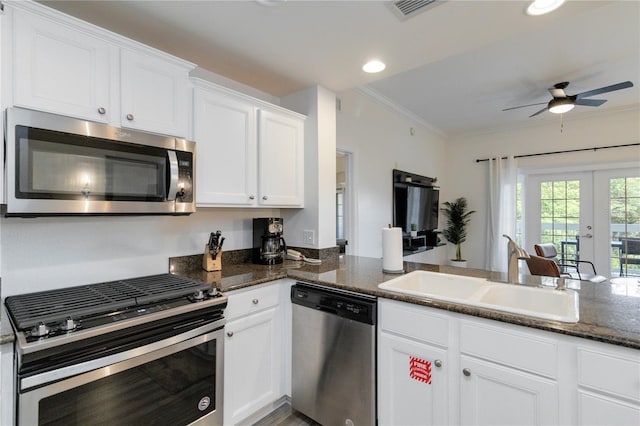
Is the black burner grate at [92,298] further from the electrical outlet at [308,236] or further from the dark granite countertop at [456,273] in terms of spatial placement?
the electrical outlet at [308,236]

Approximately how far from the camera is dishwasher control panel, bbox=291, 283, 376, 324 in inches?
64.9

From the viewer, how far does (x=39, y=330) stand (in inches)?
42.1

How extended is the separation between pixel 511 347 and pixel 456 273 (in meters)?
0.73

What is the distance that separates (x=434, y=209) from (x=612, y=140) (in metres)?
2.62

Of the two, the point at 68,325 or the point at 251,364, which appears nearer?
the point at 68,325

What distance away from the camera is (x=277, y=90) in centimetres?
267

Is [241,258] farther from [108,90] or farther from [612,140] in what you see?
[612,140]

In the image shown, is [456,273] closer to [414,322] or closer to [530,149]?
[414,322]

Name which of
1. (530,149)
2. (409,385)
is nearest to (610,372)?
(409,385)

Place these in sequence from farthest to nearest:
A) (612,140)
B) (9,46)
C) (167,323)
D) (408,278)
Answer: (612,140) → (408,278) → (167,323) → (9,46)

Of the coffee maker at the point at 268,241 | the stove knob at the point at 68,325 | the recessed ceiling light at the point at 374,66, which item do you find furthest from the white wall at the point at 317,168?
the stove knob at the point at 68,325

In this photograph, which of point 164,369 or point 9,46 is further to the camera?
point 164,369

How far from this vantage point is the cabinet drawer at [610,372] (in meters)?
1.03

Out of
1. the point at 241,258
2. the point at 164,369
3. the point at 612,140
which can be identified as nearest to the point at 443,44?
the point at 241,258
